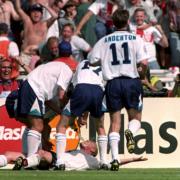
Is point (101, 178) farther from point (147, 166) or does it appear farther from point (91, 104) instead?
point (147, 166)

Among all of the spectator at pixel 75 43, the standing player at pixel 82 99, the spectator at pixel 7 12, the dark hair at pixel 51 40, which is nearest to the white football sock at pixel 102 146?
the standing player at pixel 82 99

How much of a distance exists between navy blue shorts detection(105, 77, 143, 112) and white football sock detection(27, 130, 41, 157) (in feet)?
3.43

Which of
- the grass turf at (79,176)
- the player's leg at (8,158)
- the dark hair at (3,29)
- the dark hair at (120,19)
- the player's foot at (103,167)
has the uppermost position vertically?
the dark hair at (3,29)

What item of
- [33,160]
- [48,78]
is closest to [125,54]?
[48,78]

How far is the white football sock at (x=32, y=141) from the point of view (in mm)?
13492

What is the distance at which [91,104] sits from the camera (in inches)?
528

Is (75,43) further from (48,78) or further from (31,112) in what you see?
(31,112)

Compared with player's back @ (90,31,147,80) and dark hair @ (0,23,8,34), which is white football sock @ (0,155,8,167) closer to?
player's back @ (90,31,147,80)

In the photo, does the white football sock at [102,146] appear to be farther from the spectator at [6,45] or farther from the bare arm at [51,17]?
the bare arm at [51,17]

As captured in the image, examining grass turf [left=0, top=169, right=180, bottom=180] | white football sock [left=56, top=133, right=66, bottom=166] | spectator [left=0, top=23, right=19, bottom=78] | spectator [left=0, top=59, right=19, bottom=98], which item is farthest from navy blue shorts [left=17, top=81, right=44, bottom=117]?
spectator [left=0, top=23, right=19, bottom=78]

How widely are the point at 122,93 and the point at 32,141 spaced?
1.39m

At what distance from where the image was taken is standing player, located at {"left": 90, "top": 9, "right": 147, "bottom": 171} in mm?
13273

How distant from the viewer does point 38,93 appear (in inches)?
533

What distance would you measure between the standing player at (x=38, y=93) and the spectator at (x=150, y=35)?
5.24 m
